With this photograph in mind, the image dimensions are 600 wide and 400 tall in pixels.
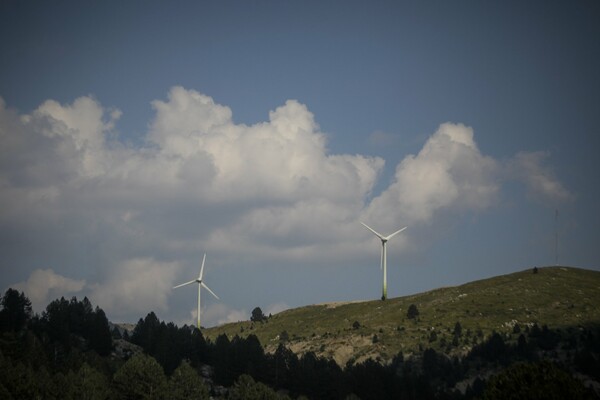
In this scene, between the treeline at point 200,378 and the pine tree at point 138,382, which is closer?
the treeline at point 200,378

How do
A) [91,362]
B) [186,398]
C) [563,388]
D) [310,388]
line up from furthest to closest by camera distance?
[310,388], [91,362], [186,398], [563,388]

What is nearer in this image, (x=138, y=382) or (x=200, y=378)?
(x=138, y=382)

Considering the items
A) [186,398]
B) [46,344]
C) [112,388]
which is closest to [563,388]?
[186,398]

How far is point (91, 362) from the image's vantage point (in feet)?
561

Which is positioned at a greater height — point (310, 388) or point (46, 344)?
point (46, 344)

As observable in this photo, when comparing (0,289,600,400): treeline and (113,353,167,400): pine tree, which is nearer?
(0,289,600,400): treeline

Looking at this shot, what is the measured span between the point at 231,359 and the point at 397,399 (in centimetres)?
4955

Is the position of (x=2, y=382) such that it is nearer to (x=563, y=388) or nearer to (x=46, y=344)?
(x=46, y=344)

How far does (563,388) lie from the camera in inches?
3548

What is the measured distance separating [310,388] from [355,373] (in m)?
15.0

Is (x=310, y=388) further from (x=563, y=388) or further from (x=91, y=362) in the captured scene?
(x=563, y=388)

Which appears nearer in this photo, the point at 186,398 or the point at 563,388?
the point at 563,388

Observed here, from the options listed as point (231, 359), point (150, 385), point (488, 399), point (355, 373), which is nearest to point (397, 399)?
point (355, 373)

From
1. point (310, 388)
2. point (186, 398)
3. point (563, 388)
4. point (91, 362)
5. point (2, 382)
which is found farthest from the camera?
point (310, 388)
